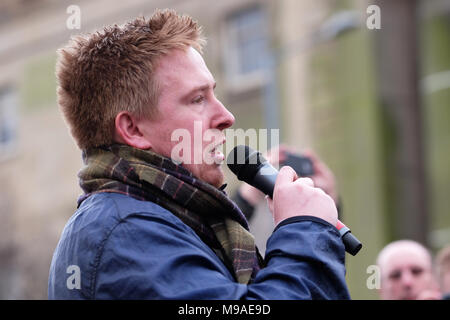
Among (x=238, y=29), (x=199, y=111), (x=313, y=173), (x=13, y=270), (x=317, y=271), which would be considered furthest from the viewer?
(x=13, y=270)

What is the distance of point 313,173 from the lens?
4.12 meters

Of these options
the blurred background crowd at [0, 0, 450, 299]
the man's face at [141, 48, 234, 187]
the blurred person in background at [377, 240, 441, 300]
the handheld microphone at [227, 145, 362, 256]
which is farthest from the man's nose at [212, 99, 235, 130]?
the blurred background crowd at [0, 0, 450, 299]

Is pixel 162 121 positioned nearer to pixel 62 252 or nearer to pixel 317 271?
pixel 62 252

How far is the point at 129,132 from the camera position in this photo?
8.71ft

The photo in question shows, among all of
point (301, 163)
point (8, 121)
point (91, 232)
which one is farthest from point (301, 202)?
point (8, 121)

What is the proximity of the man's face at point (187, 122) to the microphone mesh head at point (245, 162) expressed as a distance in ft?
0.29

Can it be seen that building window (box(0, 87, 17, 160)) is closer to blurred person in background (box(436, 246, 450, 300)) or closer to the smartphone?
blurred person in background (box(436, 246, 450, 300))

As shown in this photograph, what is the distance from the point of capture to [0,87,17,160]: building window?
19.2m

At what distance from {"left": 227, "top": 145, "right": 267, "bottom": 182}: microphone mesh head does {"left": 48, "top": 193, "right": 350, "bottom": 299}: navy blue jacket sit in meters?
0.34

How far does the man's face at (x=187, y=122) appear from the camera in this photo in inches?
104

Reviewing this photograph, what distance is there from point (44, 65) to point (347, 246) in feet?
55.2

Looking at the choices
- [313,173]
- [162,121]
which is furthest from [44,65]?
[162,121]

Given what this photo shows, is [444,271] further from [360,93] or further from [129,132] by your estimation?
[360,93]

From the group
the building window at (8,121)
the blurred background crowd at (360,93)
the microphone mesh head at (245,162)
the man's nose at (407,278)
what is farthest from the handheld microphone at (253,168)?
the building window at (8,121)
